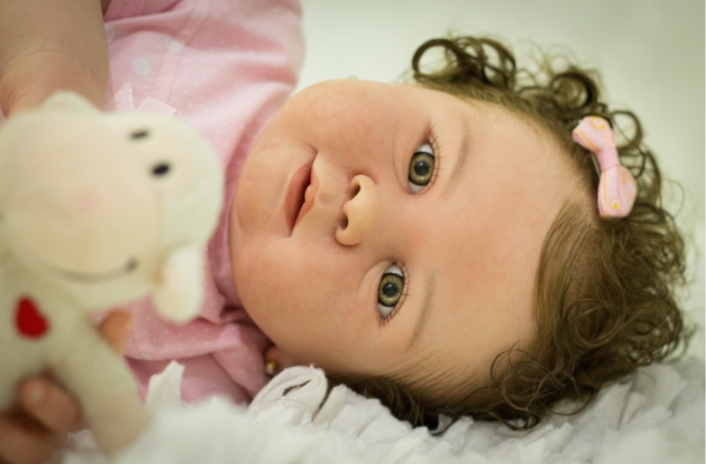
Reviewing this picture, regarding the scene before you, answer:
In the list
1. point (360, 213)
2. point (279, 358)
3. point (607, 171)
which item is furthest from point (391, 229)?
point (607, 171)

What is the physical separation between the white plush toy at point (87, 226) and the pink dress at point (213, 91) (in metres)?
0.07

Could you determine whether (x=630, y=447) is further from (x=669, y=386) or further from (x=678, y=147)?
(x=678, y=147)

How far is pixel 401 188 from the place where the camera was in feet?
1.78

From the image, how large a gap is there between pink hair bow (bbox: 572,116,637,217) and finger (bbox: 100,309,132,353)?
0.50 m

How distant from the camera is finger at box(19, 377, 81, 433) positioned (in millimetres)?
271

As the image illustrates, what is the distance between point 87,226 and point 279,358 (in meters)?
0.40

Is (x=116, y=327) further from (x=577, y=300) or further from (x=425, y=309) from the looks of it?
(x=577, y=300)

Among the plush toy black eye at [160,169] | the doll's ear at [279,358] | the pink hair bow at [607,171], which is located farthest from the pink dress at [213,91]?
the pink hair bow at [607,171]

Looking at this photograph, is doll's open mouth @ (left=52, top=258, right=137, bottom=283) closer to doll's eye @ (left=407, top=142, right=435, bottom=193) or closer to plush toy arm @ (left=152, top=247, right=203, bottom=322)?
plush toy arm @ (left=152, top=247, right=203, bottom=322)

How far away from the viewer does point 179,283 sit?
25cm

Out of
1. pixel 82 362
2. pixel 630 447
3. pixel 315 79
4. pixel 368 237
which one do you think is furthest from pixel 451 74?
pixel 82 362

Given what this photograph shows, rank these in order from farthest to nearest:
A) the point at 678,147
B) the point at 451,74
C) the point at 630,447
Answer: the point at 678,147 < the point at 451,74 < the point at 630,447

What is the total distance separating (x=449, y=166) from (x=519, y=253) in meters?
0.10

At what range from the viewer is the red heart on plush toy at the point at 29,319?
257 mm
